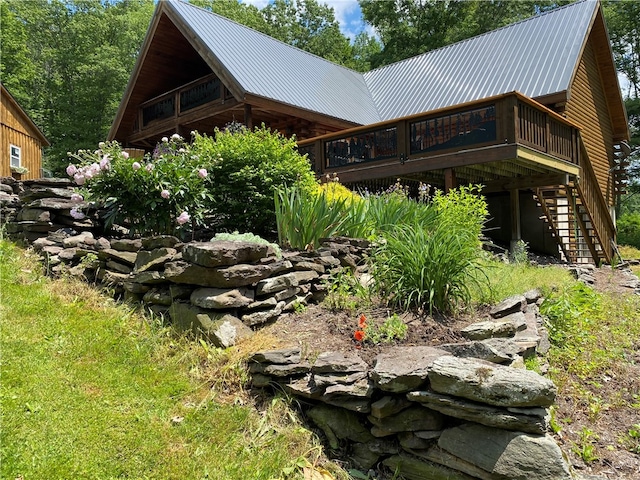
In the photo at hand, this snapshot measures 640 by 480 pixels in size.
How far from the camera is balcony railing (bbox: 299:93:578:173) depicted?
7.35m

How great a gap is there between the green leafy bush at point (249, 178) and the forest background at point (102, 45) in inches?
906

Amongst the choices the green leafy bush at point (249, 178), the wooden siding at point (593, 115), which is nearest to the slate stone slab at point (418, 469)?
the green leafy bush at point (249, 178)

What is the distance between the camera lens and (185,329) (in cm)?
343

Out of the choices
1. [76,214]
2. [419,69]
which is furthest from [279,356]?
[419,69]

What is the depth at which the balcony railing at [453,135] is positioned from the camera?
735cm

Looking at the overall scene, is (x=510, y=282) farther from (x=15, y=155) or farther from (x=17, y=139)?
(x=17, y=139)

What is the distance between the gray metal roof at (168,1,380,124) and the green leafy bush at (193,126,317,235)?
207 inches

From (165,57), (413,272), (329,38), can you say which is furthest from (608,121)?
(329,38)

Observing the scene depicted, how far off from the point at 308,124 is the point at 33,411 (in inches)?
436

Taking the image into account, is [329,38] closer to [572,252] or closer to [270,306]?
[572,252]

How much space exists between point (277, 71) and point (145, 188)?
8.80 meters

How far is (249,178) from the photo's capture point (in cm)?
530

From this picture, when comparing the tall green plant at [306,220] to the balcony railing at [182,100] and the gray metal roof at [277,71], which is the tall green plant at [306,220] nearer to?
the gray metal roof at [277,71]

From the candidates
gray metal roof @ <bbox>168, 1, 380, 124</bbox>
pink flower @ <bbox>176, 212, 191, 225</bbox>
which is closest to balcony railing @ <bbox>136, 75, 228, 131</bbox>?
gray metal roof @ <bbox>168, 1, 380, 124</bbox>
